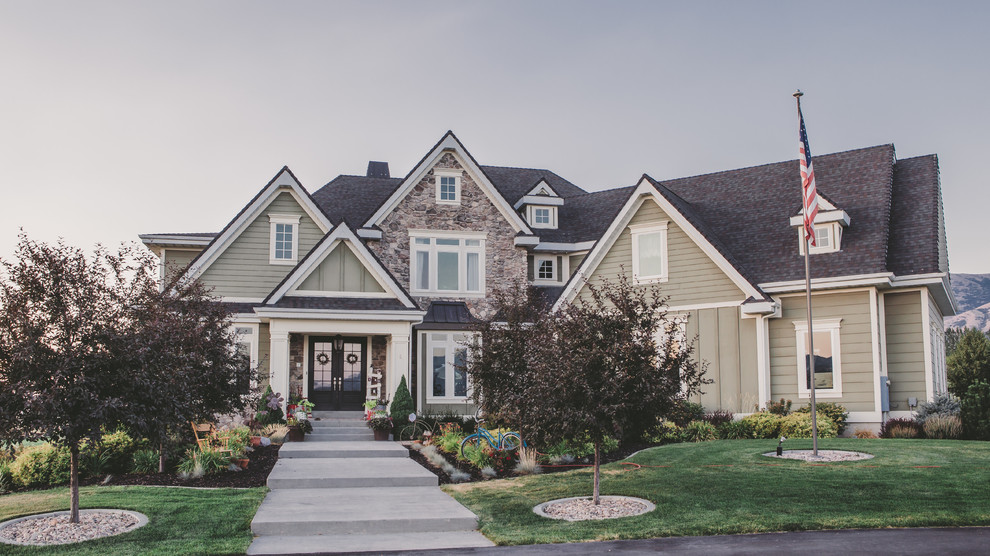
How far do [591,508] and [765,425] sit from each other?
9371 mm

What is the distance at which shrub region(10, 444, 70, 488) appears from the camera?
14648mm

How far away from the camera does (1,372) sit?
9672 millimetres

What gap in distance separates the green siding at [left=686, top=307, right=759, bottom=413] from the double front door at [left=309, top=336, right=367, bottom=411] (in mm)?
10046

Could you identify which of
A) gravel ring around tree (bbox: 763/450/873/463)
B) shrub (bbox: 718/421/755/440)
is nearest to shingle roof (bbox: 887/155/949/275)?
shrub (bbox: 718/421/755/440)

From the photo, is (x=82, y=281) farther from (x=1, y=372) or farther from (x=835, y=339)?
(x=835, y=339)

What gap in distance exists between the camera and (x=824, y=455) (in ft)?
48.6

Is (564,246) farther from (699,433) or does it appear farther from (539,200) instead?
(699,433)

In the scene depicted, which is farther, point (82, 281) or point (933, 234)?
point (933, 234)

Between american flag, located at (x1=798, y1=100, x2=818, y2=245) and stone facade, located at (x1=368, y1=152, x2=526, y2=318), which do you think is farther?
stone facade, located at (x1=368, y1=152, x2=526, y2=318)

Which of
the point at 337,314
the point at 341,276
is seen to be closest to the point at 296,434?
the point at 337,314

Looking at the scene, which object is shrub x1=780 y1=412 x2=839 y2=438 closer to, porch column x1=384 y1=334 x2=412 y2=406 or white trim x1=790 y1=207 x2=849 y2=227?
white trim x1=790 y1=207 x2=849 y2=227

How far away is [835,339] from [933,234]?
3874 millimetres

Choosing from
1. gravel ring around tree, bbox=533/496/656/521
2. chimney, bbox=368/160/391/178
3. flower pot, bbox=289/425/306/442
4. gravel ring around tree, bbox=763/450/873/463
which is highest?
chimney, bbox=368/160/391/178

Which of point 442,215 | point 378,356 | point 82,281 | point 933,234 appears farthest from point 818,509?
point 442,215
